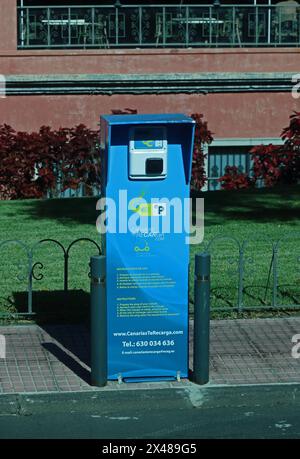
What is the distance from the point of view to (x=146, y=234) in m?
9.44

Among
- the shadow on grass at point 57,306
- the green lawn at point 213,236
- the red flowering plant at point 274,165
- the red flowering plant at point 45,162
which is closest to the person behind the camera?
the shadow on grass at point 57,306

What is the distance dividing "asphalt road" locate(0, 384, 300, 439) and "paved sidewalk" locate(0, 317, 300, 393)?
0.59 feet

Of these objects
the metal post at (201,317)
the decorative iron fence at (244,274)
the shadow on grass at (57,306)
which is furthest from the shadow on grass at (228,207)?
the metal post at (201,317)

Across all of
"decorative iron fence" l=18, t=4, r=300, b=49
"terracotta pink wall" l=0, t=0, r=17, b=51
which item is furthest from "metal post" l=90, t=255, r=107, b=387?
"decorative iron fence" l=18, t=4, r=300, b=49

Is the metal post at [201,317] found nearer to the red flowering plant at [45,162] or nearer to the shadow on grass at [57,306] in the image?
the shadow on grass at [57,306]

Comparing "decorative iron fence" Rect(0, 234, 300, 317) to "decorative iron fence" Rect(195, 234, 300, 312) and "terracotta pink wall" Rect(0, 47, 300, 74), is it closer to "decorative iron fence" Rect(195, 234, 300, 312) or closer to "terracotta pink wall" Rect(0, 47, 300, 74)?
"decorative iron fence" Rect(195, 234, 300, 312)

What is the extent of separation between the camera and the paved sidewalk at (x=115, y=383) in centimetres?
968

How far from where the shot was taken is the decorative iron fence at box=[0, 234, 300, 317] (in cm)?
1170

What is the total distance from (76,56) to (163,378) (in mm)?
13007

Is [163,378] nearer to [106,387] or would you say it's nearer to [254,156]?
[106,387]

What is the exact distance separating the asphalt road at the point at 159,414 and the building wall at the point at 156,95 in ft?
41.9
